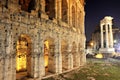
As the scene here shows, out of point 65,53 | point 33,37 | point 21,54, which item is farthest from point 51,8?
point 21,54

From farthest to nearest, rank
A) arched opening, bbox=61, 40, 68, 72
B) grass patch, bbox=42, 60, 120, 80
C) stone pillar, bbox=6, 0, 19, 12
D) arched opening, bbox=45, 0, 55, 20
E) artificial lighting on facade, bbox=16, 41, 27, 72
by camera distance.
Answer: arched opening, bbox=61, 40, 68, 72 < arched opening, bbox=45, 0, 55, 20 < artificial lighting on facade, bbox=16, 41, 27, 72 < grass patch, bbox=42, 60, 120, 80 < stone pillar, bbox=6, 0, 19, 12

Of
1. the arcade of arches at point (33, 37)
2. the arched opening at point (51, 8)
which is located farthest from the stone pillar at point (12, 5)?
the arched opening at point (51, 8)

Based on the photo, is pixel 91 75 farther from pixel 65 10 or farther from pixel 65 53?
pixel 65 10

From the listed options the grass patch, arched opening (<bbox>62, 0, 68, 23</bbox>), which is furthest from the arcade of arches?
the grass patch

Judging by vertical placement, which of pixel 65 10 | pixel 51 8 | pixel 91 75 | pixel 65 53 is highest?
pixel 65 10

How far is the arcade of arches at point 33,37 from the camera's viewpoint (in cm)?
868

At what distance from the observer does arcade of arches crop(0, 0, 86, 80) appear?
868 centimetres

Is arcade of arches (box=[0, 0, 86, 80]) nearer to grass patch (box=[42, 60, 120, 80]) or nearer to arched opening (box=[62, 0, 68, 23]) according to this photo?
arched opening (box=[62, 0, 68, 23])

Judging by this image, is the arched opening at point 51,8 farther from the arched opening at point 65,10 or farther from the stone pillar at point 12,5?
the stone pillar at point 12,5

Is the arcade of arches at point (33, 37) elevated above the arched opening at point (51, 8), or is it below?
below

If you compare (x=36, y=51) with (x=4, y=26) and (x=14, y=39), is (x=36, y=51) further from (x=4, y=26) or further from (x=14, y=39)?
(x=4, y=26)

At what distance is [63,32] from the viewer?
1441 cm

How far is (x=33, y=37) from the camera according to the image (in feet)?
35.3

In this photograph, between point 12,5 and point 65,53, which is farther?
point 65,53
